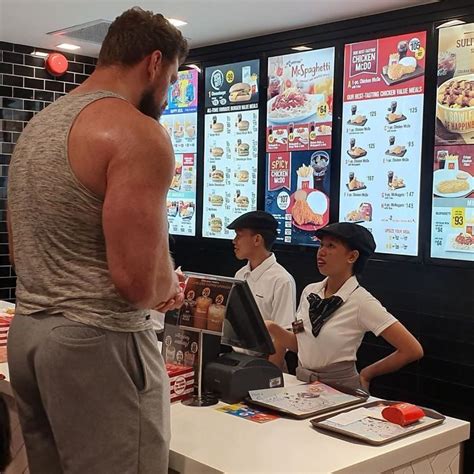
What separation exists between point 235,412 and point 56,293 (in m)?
0.81

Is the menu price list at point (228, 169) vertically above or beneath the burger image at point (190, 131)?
beneath

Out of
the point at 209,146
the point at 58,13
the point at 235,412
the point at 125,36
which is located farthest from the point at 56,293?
the point at 209,146

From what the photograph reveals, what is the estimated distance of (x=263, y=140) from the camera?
14.7 feet

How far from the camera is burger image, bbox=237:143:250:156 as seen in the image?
457 cm

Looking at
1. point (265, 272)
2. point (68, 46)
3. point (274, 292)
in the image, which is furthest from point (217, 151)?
point (274, 292)

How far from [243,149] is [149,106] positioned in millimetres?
3183

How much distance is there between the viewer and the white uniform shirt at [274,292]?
10.8ft

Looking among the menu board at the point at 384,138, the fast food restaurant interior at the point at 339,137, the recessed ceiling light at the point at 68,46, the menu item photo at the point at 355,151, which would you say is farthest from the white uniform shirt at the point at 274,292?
the recessed ceiling light at the point at 68,46

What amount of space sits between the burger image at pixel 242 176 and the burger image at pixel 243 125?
28cm

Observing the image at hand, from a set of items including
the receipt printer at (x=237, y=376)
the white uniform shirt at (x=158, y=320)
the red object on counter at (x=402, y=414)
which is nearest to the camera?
the red object on counter at (x=402, y=414)

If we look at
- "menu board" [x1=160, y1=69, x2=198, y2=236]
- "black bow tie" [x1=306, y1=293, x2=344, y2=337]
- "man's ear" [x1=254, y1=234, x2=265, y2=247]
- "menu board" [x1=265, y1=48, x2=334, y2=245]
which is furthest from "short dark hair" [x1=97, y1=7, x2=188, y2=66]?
"menu board" [x1=160, y1=69, x2=198, y2=236]

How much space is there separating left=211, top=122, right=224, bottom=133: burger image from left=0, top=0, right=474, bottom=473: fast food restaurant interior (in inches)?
0.4

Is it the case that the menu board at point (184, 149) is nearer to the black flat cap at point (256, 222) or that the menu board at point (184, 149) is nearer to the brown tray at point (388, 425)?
the black flat cap at point (256, 222)

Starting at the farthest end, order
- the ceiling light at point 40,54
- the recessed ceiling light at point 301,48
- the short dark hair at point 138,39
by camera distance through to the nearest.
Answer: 1. the ceiling light at point 40,54
2. the recessed ceiling light at point 301,48
3. the short dark hair at point 138,39
